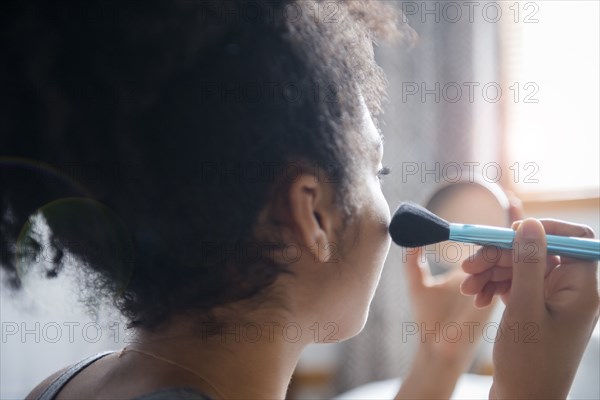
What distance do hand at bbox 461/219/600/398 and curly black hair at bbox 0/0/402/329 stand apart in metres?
0.15

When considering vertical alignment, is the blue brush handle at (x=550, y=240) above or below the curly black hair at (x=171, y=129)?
below

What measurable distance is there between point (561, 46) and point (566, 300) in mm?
753

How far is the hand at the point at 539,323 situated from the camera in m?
0.50

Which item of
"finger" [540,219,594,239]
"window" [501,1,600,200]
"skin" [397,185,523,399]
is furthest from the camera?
"window" [501,1,600,200]

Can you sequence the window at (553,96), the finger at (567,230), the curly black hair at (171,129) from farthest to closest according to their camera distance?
the window at (553,96)
the finger at (567,230)
the curly black hair at (171,129)

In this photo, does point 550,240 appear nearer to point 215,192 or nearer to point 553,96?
point 215,192

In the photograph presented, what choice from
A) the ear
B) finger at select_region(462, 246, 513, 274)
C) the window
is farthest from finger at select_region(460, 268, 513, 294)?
the window

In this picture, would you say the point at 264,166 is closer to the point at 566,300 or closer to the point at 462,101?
the point at 566,300

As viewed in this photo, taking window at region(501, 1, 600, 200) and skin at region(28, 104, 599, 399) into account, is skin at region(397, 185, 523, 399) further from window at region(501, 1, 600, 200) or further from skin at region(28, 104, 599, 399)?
window at region(501, 1, 600, 200)

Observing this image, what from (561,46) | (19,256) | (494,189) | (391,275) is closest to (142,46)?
(19,256)

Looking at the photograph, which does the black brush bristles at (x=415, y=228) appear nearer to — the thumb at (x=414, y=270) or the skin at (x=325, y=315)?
the skin at (x=325, y=315)

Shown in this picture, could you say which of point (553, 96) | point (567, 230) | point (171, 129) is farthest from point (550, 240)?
point (553, 96)

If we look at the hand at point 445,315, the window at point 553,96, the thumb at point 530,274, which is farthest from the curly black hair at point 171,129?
the window at point 553,96

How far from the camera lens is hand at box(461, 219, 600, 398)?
50 centimetres
